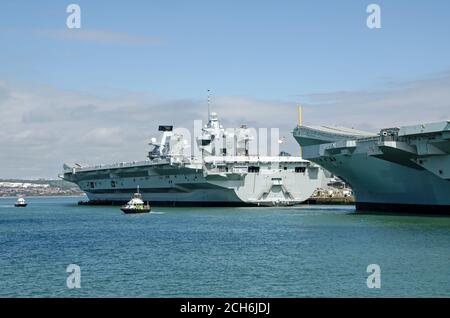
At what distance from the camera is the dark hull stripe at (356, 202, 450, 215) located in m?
38.0

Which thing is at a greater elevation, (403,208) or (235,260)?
(403,208)

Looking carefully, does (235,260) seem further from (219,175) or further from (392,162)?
(219,175)

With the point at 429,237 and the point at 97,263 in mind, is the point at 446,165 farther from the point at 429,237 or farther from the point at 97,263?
the point at 97,263

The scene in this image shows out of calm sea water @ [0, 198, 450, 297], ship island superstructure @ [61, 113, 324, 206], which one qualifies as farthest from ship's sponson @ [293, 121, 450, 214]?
ship island superstructure @ [61, 113, 324, 206]

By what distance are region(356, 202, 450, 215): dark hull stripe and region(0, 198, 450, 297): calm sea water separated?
3.10 m

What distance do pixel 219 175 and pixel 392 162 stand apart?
1983 centimetres

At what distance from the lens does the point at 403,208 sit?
41.0 m

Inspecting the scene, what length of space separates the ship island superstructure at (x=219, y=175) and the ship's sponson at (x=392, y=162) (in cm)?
953

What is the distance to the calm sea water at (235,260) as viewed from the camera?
668 inches

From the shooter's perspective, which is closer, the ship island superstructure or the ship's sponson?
the ship's sponson

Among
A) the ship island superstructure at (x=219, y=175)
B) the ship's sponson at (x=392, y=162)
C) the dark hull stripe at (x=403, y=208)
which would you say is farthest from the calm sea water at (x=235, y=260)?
the ship island superstructure at (x=219, y=175)

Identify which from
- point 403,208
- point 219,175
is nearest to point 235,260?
point 403,208

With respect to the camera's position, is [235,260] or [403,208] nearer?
[235,260]

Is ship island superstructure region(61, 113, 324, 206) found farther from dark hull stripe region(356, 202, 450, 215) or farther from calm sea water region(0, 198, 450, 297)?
calm sea water region(0, 198, 450, 297)
